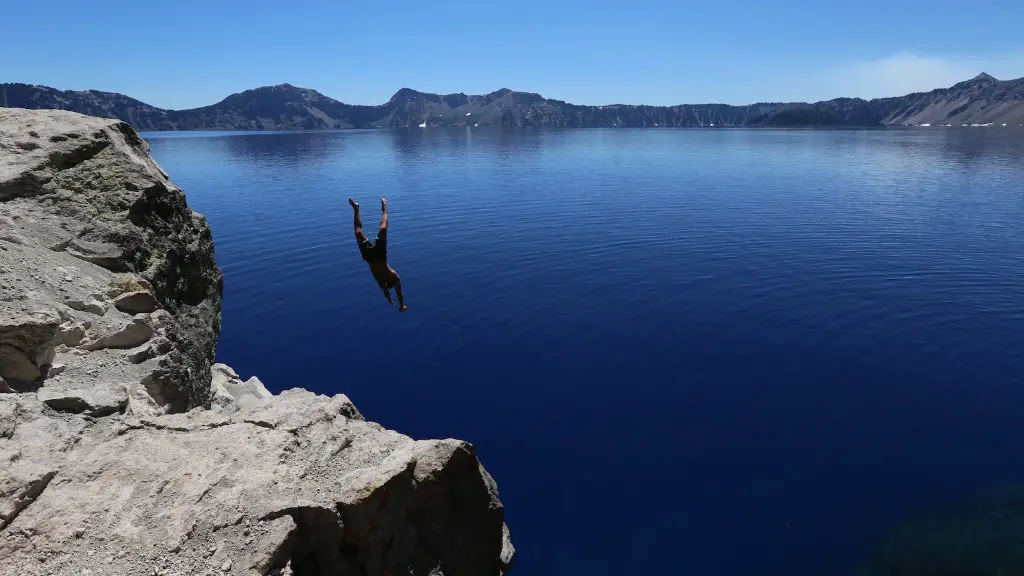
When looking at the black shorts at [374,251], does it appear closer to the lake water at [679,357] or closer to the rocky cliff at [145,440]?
the rocky cliff at [145,440]

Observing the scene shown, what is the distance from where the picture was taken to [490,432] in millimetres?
21500

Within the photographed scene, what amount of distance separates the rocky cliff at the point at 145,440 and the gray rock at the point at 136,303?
3cm

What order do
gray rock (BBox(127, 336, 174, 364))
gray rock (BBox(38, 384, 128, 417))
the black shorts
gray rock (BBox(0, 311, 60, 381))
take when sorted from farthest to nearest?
the black shorts → gray rock (BBox(127, 336, 174, 364)) → gray rock (BBox(0, 311, 60, 381)) → gray rock (BBox(38, 384, 128, 417))

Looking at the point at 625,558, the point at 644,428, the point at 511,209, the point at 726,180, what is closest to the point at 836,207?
the point at 726,180

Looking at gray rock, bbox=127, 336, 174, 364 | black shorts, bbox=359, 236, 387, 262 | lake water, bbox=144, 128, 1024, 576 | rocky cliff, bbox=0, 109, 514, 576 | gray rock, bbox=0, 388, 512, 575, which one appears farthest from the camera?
lake water, bbox=144, 128, 1024, 576

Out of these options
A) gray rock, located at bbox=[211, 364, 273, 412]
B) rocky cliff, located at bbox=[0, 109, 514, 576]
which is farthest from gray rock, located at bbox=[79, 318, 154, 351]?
gray rock, located at bbox=[211, 364, 273, 412]

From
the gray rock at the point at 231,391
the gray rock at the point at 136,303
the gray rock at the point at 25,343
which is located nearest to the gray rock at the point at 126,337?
the gray rock at the point at 136,303

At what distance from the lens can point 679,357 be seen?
26328 millimetres

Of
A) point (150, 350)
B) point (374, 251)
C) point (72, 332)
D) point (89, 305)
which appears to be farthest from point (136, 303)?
point (374, 251)

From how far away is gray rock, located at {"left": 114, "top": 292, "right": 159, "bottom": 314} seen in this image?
1209cm

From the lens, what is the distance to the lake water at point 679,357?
56.7ft

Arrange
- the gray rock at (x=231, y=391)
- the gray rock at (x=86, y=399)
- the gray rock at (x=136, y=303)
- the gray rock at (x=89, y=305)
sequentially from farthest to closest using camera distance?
1. the gray rock at (x=231, y=391)
2. the gray rock at (x=136, y=303)
3. the gray rock at (x=89, y=305)
4. the gray rock at (x=86, y=399)

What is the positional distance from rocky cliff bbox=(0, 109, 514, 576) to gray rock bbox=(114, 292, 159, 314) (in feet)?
0.10

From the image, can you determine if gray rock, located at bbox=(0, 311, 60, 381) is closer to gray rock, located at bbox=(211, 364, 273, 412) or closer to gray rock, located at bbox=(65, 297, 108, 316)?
gray rock, located at bbox=(65, 297, 108, 316)
